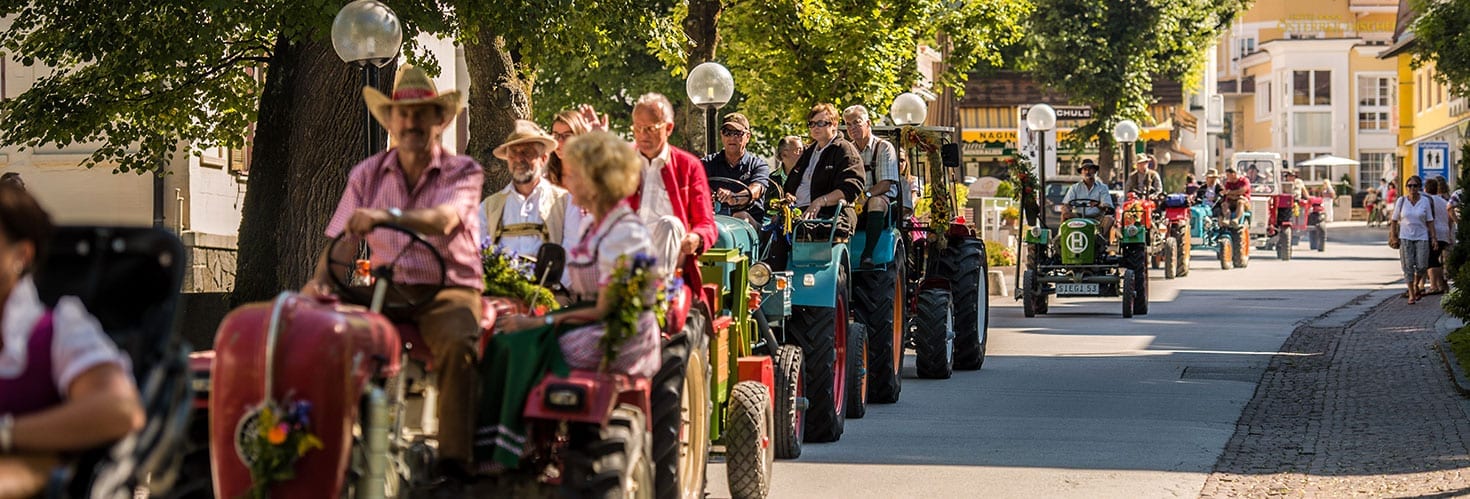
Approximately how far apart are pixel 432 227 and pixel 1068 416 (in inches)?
318

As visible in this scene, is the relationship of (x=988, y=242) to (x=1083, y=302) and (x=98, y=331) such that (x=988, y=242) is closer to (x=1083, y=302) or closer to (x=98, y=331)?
(x=1083, y=302)

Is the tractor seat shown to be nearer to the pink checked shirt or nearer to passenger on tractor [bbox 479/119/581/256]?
the pink checked shirt

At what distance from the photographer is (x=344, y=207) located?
7.50m

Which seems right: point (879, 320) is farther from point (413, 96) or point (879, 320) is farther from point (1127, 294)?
point (1127, 294)

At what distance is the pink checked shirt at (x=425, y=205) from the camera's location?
739 cm

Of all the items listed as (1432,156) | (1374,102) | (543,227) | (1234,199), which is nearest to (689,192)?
(543,227)

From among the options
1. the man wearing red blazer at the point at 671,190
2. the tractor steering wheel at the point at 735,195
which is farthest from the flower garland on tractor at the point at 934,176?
the man wearing red blazer at the point at 671,190

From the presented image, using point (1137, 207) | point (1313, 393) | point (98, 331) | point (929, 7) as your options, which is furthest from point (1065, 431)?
point (929, 7)

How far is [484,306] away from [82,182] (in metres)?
20.8

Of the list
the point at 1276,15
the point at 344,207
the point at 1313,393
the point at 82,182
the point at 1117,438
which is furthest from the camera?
the point at 1276,15

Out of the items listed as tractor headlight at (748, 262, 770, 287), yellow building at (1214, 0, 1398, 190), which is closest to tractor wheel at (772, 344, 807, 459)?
tractor headlight at (748, 262, 770, 287)

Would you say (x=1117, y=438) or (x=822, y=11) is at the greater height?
(x=822, y=11)

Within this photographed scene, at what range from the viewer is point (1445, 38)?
41219 mm

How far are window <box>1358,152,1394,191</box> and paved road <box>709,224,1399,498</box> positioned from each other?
82.8 m
